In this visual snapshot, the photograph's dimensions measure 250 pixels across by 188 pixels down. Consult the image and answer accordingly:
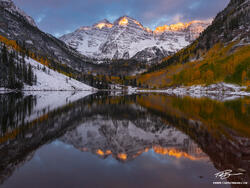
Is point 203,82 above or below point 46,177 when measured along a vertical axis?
above

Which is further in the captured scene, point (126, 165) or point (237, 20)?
point (237, 20)

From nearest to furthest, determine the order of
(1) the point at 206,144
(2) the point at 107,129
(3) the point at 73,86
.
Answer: (1) the point at 206,144 → (2) the point at 107,129 → (3) the point at 73,86

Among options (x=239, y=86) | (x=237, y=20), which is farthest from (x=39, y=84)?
(x=237, y=20)

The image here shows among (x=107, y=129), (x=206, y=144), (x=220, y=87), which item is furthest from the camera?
(x=220, y=87)

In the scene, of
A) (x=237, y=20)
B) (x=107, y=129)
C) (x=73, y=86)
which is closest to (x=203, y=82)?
(x=237, y=20)

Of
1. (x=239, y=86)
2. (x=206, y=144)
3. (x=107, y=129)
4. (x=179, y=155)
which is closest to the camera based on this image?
(x=179, y=155)

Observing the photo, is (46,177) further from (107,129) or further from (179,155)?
(107,129)

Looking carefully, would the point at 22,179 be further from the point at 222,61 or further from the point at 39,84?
the point at 222,61

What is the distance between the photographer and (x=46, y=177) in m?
7.97

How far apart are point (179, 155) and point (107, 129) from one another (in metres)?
9.33

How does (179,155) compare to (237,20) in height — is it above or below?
below

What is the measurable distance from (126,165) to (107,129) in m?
9.41

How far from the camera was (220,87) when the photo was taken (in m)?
120

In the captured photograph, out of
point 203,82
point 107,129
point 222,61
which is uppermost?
point 222,61
